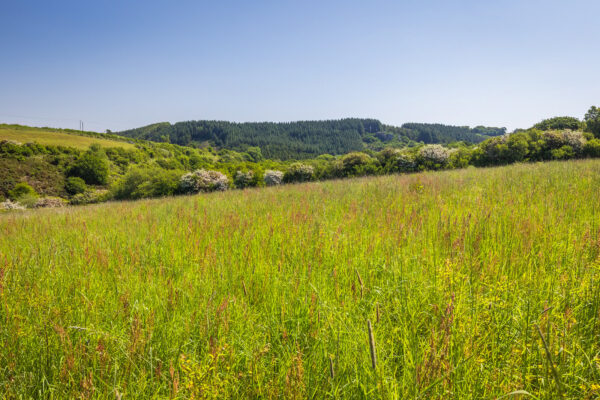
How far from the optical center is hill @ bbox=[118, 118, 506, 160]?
158125 millimetres

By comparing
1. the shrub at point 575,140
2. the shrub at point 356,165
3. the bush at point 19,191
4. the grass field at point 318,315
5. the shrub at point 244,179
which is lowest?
the bush at point 19,191

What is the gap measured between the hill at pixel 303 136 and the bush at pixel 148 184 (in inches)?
4571

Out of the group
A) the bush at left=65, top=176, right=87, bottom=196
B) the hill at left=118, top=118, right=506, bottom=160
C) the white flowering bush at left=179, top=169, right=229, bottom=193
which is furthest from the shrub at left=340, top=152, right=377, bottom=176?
the hill at left=118, top=118, right=506, bottom=160

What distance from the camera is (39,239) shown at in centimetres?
402

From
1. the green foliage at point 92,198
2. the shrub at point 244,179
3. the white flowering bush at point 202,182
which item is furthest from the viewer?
the green foliage at point 92,198

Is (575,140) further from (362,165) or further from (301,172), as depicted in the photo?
(301,172)

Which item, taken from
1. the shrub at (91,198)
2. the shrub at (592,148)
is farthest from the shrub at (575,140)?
the shrub at (91,198)

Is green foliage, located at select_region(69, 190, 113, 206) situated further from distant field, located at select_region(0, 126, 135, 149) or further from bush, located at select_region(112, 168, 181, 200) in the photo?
distant field, located at select_region(0, 126, 135, 149)

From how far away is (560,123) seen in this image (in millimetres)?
31000

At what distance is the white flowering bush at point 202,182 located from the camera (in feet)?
75.4

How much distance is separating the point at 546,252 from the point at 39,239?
20.9 ft

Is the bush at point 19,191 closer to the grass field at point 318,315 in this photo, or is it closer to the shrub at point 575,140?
the grass field at point 318,315

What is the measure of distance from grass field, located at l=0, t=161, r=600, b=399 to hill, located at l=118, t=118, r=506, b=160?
466 feet

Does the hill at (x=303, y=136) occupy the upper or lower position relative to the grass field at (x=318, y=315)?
upper
